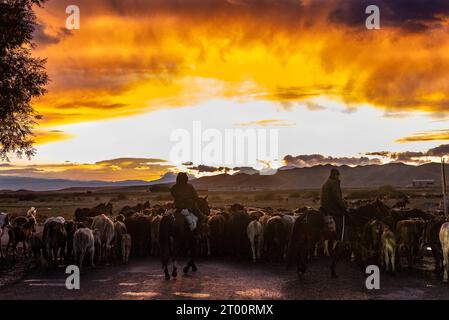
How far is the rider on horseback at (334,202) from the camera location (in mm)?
13516

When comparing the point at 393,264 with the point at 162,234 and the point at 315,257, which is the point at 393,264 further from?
the point at 162,234

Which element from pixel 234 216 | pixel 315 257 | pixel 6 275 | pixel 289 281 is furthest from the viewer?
pixel 234 216

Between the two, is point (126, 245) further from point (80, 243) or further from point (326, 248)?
point (326, 248)

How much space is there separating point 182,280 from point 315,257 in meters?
6.12

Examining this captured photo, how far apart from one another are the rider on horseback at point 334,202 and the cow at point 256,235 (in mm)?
4198

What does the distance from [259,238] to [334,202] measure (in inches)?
186

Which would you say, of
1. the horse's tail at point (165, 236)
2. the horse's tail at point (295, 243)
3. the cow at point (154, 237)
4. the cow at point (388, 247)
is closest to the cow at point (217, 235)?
the cow at point (154, 237)

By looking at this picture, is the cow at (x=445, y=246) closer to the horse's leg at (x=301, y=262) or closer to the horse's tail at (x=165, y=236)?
the horse's leg at (x=301, y=262)

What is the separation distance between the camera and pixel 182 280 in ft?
42.7

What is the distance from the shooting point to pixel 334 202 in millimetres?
13570

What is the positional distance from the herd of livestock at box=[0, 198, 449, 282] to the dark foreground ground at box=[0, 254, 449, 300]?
1.63 ft

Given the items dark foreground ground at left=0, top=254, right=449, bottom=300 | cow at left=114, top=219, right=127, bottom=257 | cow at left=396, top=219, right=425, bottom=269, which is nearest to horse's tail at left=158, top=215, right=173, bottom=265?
dark foreground ground at left=0, top=254, right=449, bottom=300

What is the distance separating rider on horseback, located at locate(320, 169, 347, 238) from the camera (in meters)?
13.5
